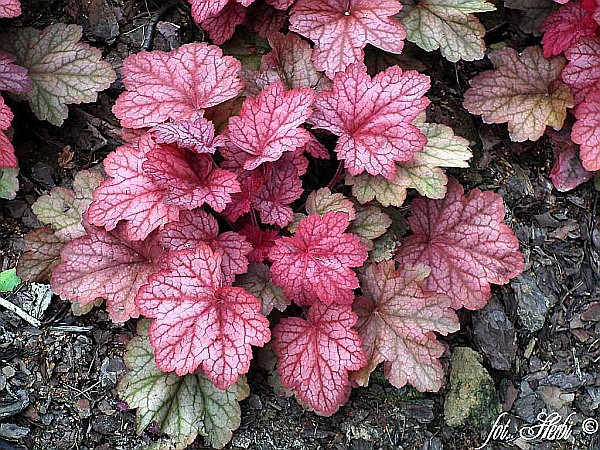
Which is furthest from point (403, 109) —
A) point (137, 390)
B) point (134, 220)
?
point (137, 390)

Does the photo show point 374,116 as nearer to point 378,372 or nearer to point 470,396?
point 378,372

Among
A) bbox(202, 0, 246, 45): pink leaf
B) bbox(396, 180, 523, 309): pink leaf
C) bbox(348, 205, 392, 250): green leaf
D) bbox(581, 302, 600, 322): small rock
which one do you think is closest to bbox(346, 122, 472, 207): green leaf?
bbox(348, 205, 392, 250): green leaf

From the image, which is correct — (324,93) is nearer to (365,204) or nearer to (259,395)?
(365,204)

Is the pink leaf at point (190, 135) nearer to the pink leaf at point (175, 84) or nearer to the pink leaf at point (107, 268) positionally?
the pink leaf at point (175, 84)

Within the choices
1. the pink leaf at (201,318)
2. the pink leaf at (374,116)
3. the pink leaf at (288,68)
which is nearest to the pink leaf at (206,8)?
the pink leaf at (288,68)

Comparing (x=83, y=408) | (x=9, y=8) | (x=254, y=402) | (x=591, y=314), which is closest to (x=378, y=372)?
(x=254, y=402)
